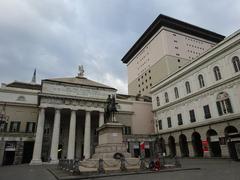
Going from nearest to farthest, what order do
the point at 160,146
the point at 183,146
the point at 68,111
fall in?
the point at 183,146
the point at 68,111
the point at 160,146

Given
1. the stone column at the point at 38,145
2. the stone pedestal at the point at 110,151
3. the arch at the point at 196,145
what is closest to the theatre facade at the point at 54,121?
the stone column at the point at 38,145

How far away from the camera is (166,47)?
6147 centimetres

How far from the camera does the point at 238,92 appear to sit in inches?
1016

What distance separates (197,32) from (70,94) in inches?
2191

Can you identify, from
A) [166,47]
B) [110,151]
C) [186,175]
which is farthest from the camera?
[166,47]

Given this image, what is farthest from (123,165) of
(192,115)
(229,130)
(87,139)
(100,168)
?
(87,139)

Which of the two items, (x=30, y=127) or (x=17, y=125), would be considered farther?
(x=30, y=127)

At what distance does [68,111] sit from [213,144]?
29.3 meters

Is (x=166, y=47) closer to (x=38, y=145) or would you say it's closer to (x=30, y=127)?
(x=30, y=127)

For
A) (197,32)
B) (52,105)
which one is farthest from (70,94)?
(197,32)

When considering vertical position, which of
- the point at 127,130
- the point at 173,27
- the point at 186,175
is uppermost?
the point at 173,27

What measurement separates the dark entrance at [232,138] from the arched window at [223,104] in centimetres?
252

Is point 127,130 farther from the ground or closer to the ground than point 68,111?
closer to the ground

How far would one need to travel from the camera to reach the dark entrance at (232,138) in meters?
25.0
